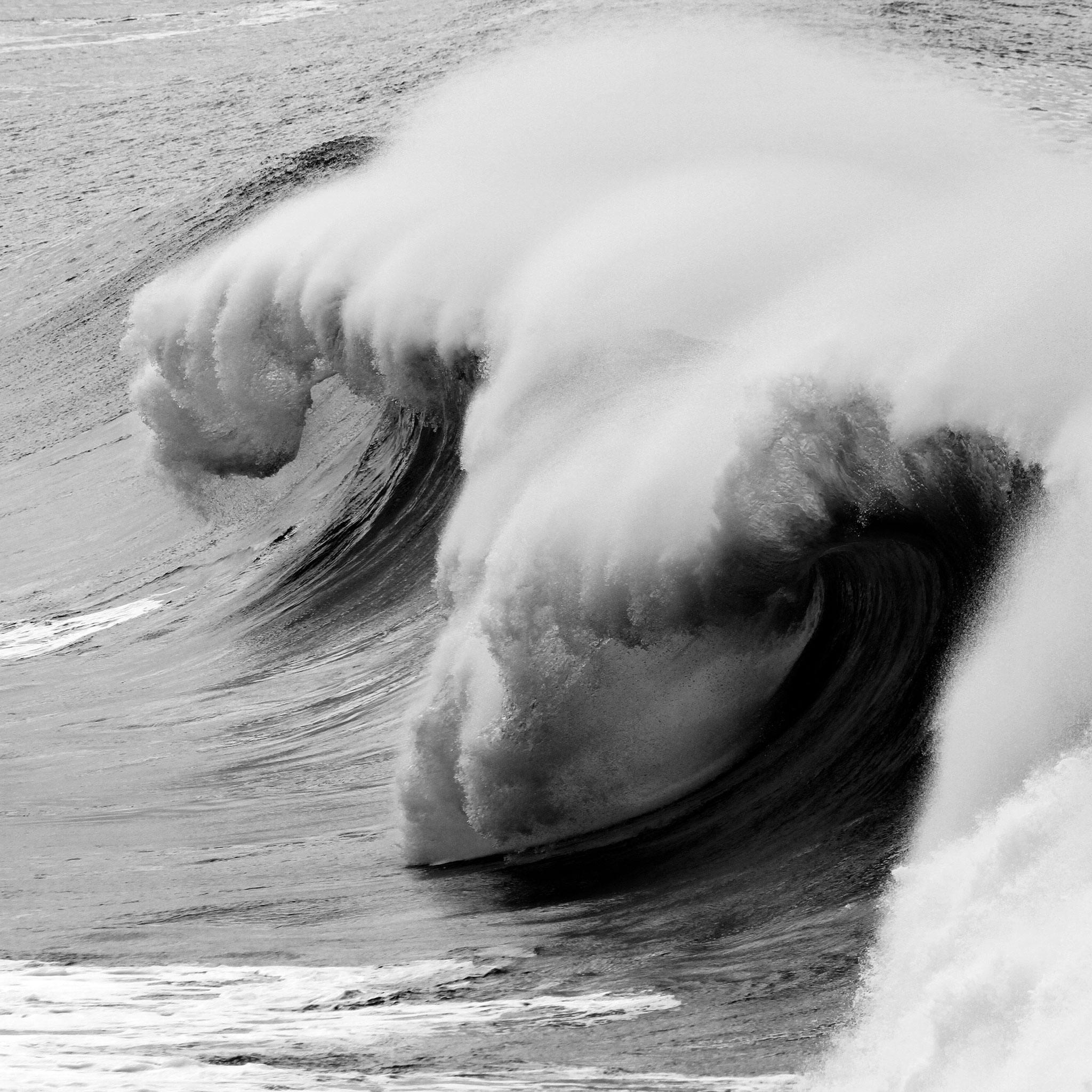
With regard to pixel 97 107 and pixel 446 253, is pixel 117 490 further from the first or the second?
pixel 97 107

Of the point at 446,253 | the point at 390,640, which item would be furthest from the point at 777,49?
the point at 390,640

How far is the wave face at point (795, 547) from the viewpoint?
4.76 meters

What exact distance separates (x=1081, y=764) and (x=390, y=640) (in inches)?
207

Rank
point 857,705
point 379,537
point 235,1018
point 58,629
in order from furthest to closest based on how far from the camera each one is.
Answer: point 58,629 < point 379,537 < point 857,705 < point 235,1018

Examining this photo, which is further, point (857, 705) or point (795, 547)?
point (857, 705)

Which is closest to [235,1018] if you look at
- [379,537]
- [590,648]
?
[590,648]

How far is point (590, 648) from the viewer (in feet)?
20.0

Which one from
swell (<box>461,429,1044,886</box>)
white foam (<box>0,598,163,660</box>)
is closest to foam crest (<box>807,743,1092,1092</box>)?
swell (<box>461,429,1044,886</box>)

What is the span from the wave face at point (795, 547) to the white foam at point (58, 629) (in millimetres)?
3358

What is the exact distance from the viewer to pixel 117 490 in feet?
43.9

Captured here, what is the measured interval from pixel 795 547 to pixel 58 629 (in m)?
6.93

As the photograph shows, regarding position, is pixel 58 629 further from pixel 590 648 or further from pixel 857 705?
pixel 857 705

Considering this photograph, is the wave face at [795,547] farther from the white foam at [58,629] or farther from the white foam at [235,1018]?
the white foam at [58,629]

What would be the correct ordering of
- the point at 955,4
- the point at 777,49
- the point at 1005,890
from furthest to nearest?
the point at 955,4, the point at 777,49, the point at 1005,890
